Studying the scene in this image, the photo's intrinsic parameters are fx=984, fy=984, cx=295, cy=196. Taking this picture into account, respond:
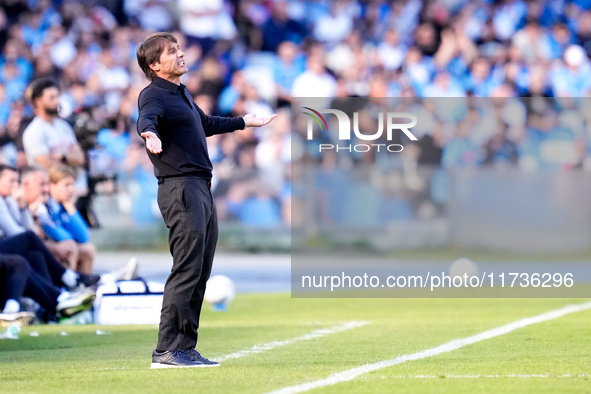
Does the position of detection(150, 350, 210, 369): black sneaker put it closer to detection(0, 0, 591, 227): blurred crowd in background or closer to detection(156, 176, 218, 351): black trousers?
detection(156, 176, 218, 351): black trousers

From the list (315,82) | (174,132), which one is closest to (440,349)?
(174,132)

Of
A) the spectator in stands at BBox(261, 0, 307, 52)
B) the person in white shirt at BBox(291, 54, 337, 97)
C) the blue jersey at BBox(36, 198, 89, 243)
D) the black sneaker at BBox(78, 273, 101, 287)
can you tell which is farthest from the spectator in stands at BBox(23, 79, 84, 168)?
the spectator in stands at BBox(261, 0, 307, 52)

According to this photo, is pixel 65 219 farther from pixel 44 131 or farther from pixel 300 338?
pixel 300 338

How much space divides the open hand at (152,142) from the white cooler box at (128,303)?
4287mm

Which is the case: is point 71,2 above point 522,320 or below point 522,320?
above

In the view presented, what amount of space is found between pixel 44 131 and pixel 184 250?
5.90 m

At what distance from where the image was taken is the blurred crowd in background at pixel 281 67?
1520cm

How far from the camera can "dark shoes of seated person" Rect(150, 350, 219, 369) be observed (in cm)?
607

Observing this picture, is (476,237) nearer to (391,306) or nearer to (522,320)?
(391,306)

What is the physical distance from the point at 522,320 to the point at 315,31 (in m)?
11.6

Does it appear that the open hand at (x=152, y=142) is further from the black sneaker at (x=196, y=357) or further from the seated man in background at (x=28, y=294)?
the seated man in background at (x=28, y=294)

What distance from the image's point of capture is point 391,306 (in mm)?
11266

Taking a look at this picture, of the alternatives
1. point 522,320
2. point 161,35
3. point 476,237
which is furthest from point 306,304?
point 161,35

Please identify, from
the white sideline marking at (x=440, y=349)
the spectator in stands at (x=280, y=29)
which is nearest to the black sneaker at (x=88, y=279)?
the white sideline marking at (x=440, y=349)
